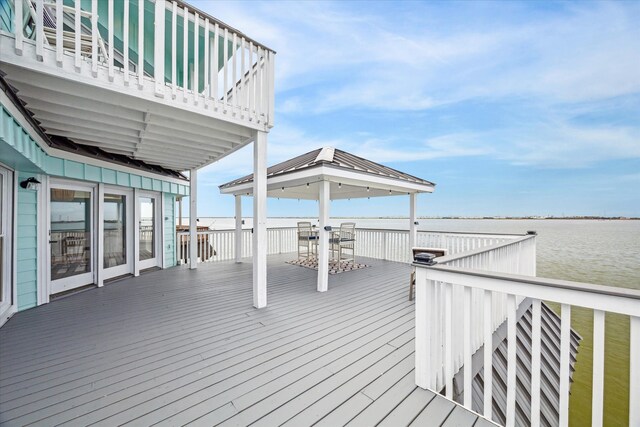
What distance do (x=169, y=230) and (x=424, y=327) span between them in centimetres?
684

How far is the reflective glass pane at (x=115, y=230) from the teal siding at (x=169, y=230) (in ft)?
3.59

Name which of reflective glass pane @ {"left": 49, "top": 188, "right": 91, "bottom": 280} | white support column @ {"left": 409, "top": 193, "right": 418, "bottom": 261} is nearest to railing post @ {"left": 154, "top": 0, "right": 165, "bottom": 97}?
reflective glass pane @ {"left": 49, "top": 188, "right": 91, "bottom": 280}

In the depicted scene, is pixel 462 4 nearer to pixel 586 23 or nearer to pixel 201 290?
pixel 586 23

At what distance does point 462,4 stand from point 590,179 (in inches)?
1332

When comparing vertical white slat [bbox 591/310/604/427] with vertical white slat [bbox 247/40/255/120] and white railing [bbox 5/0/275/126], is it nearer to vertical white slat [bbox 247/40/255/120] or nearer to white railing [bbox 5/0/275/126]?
white railing [bbox 5/0/275/126]

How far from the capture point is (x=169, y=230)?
671 centimetres

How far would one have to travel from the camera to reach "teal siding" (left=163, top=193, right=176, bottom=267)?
259 inches

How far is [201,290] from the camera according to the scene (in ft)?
15.2

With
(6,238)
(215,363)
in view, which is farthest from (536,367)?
(6,238)

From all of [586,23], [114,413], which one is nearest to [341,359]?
[114,413]

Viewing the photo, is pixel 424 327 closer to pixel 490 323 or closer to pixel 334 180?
pixel 490 323

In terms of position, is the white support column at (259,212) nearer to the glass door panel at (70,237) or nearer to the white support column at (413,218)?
the glass door panel at (70,237)

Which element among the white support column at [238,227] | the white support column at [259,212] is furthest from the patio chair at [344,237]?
the white support column at [259,212]

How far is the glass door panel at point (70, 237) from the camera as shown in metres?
4.20
